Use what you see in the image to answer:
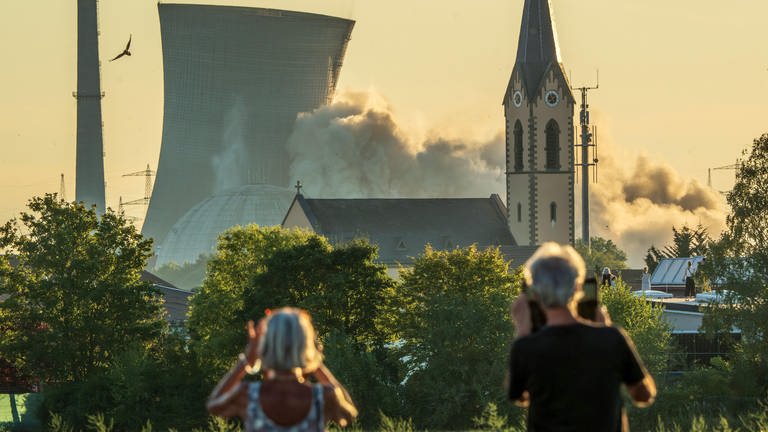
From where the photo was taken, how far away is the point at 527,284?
8438 millimetres

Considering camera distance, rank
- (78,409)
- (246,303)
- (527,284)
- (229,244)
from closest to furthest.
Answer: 1. (527,284)
2. (78,409)
3. (246,303)
4. (229,244)

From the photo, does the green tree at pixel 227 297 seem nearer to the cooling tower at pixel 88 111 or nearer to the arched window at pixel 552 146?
the arched window at pixel 552 146

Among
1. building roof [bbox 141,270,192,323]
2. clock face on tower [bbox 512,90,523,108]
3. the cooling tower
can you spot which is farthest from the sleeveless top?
the cooling tower

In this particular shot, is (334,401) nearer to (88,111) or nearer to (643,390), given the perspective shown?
(643,390)

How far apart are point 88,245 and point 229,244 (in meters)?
14.8

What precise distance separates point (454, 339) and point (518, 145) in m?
85.1

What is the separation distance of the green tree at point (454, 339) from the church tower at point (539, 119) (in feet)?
227

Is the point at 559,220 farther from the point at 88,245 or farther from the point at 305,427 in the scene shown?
the point at 305,427

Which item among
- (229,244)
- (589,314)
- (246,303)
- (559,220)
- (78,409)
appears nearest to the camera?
(589,314)

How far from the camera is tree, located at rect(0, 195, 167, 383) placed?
68.7 metres

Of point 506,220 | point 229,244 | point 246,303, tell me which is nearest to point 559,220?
point 506,220

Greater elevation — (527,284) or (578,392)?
(527,284)

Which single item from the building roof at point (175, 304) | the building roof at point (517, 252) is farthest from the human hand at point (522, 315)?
the building roof at point (517, 252)

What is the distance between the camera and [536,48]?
154 meters
